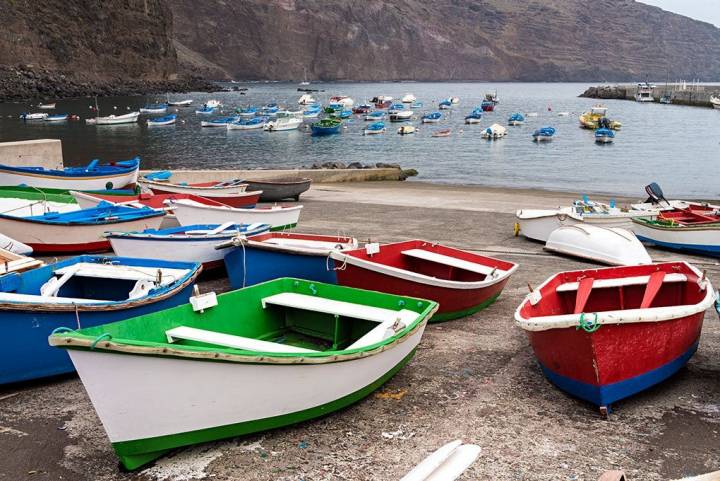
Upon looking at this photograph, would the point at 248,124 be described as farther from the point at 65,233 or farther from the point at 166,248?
the point at 166,248

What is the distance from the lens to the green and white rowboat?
4633 millimetres

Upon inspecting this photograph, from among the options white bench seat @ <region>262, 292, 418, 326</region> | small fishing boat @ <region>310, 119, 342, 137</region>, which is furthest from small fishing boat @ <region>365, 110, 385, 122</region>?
white bench seat @ <region>262, 292, 418, 326</region>

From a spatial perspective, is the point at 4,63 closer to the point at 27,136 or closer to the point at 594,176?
the point at 27,136

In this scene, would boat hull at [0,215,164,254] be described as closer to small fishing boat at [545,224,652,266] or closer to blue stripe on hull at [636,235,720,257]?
small fishing boat at [545,224,652,266]

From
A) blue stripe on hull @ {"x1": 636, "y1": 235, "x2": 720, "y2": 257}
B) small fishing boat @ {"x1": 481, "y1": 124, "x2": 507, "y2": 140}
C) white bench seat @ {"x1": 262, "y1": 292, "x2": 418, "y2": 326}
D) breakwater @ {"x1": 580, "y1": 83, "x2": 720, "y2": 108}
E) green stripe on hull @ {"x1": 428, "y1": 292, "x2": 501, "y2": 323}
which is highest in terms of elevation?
breakwater @ {"x1": 580, "y1": 83, "x2": 720, "y2": 108}

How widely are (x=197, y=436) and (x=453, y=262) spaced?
15.3 ft

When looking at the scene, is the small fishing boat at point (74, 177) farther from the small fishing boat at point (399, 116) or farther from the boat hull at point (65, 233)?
the small fishing boat at point (399, 116)

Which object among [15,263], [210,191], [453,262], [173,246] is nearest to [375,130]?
[210,191]

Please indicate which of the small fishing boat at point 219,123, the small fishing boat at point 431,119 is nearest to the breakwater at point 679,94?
the small fishing boat at point 431,119

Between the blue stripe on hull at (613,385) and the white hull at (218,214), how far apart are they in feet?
20.3

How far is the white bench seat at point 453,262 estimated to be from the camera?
342 inches

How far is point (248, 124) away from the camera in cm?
7350

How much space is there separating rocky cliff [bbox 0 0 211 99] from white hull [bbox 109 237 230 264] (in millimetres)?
99558

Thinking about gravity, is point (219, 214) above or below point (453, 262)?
above
